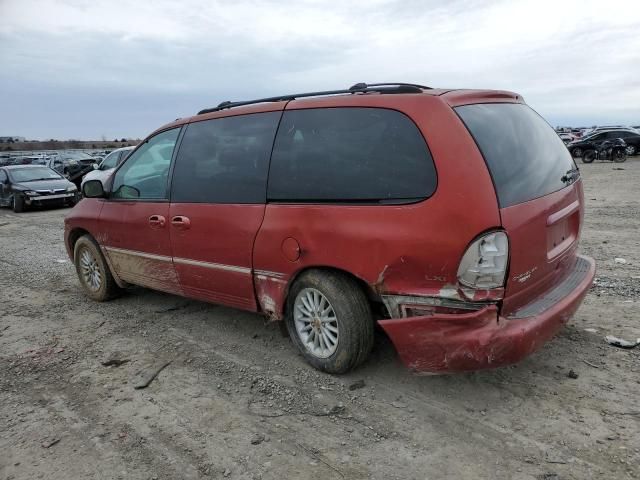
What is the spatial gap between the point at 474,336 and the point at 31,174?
57.7 feet

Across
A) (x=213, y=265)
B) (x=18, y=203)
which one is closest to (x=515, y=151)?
(x=213, y=265)

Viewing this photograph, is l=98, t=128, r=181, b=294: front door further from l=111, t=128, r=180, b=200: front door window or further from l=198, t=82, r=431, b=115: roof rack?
l=198, t=82, r=431, b=115: roof rack

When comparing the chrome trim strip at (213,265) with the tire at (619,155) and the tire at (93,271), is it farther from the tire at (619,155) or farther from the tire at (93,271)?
the tire at (619,155)

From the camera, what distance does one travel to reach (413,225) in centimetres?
285

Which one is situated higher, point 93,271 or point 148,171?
point 148,171

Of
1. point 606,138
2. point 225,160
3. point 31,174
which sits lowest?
point 31,174

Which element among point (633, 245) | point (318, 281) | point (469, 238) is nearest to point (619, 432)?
point (469, 238)

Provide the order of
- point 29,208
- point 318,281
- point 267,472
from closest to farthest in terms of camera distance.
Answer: point 267,472
point 318,281
point 29,208

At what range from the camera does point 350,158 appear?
318 cm

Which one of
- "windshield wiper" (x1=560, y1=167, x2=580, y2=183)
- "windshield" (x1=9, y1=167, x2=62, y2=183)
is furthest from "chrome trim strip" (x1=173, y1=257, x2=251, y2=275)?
"windshield" (x1=9, y1=167, x2=62, y2=183)

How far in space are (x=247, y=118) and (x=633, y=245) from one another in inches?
220

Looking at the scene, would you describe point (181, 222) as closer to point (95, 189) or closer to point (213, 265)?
point (213, 265)

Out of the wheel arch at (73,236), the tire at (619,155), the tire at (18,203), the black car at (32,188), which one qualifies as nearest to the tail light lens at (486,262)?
the wheel arch at (73,236)

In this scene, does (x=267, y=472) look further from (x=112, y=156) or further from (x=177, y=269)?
(x=112, y=156)
